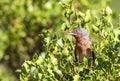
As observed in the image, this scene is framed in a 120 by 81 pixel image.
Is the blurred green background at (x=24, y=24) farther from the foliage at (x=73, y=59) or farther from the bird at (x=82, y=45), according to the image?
the foliage at (x=73, y=59)

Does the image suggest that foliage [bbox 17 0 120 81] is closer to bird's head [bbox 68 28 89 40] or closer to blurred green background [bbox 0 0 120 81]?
bird's head [bbox 68 28 89 40]

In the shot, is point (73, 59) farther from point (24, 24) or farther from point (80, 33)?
point (24, 24)

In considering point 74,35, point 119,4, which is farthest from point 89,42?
point 119,4

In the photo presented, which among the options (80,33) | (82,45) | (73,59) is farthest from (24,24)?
(73,59)

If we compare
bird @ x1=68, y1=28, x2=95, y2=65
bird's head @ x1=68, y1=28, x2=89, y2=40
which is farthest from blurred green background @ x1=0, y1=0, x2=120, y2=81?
bird's head @ x1=68, y1=28, x2=89, y2=40

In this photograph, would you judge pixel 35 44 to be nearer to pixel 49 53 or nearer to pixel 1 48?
pixel 1 48

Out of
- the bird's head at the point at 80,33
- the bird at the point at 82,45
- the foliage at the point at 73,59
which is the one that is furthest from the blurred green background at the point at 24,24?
the foliage at the point at 73,59
